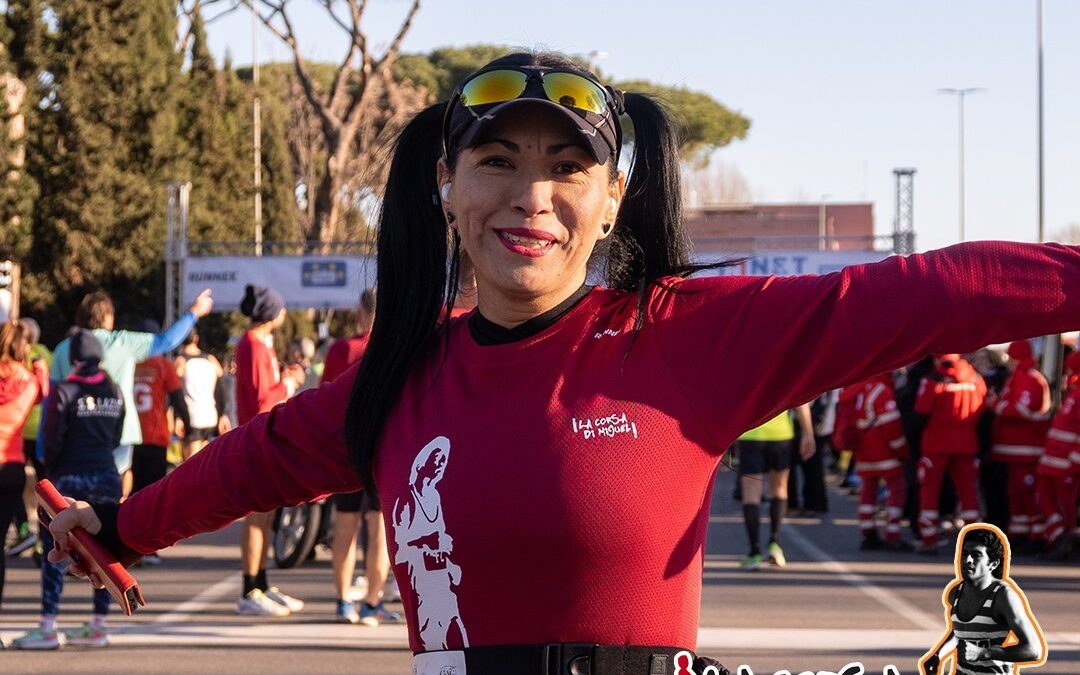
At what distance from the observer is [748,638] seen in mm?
9211

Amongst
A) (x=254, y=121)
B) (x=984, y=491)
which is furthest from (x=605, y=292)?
(x=254, y=121)

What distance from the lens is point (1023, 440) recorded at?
14789 millimetres

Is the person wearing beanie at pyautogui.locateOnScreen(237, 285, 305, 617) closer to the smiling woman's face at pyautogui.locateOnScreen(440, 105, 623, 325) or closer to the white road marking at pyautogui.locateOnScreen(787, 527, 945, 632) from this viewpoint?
the white road marking at pyautogui.locateOnScreen(787, 527, 945, 632)

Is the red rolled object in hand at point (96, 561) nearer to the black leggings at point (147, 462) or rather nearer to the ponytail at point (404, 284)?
the ponytail at point (404, 284)

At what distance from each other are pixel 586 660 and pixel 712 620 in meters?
7.72

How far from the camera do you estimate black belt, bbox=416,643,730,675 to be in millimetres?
2408

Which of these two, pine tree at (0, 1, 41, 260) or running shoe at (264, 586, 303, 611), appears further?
pine tree at (0, 1, 41, 260)

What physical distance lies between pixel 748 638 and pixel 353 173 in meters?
33.4

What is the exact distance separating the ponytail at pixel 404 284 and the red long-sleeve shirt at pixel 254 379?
735 centimetres

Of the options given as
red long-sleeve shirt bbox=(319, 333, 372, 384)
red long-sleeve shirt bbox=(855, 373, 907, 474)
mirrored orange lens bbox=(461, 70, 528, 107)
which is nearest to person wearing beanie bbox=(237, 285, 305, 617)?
red long-sleeve shirt bbox=(319, 333, 372, 384)

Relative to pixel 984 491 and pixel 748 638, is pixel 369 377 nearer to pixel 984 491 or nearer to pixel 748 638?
pixel 748 638

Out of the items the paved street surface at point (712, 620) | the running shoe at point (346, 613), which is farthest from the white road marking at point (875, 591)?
the running shoe at point (346, 613)

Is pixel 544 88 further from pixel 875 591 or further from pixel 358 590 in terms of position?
pixel 875 591

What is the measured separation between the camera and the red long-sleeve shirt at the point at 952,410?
1433 centimetres
